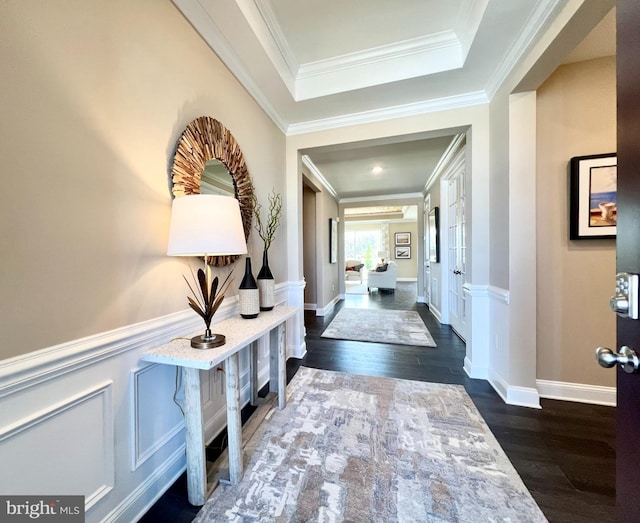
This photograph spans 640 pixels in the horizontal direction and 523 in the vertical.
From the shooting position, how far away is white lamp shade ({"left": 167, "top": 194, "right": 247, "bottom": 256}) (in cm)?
104

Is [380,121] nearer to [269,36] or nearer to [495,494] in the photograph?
[269,36]

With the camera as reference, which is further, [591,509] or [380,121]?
[380,121]

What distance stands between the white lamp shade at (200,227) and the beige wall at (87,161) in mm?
200

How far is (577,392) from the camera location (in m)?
1.86

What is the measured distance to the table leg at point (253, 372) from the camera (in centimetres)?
188

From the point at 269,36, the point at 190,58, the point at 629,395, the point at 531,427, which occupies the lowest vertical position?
the point at 531,427

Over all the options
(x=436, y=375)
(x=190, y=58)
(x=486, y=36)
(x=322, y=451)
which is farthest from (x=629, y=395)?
(x=190, y=58)

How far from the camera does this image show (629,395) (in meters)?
0.60

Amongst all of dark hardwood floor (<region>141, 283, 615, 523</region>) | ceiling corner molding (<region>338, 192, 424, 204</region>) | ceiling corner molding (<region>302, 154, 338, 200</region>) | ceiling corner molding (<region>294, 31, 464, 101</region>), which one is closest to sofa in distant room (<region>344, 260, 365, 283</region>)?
ceiling corner molding (<region>338, 192, 424, 204</region>)

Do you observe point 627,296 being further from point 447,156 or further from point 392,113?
point 447,156

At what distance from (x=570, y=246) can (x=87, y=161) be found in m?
2.96

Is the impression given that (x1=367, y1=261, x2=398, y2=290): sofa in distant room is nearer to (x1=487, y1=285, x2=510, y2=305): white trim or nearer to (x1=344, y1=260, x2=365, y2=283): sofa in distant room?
(x1=344, y1=260, x2=365, y2=283): sofa in distant room

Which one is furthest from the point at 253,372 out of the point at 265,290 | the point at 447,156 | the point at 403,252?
the point at 403,252

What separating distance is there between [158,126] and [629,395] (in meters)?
1.97
